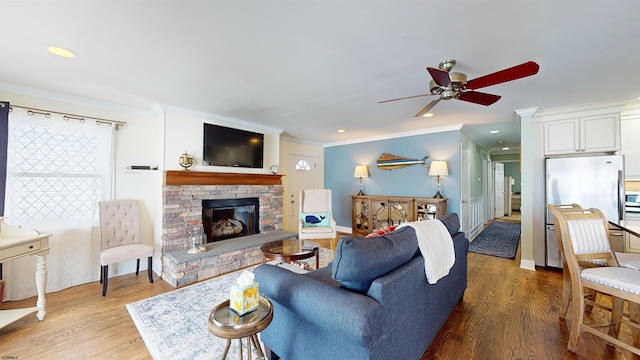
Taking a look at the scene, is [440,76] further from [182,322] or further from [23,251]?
[23,251]

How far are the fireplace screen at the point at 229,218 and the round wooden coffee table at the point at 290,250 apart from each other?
4.12 ft

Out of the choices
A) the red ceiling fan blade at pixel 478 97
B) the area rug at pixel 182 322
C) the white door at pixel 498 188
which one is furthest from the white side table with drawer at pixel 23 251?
the white door at pixel 498 188

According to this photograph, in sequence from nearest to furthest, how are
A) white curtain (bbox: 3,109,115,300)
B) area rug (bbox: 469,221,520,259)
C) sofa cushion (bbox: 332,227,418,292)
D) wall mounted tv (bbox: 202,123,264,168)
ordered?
1. sofa cushion (bbox: 332,227,418,292)
2. white curtain (bbox: 3,109,115,300)
3. wall mounted tv (bbox: 202,123,264,168)
4. area rug (bbox: 469,221,520,259)

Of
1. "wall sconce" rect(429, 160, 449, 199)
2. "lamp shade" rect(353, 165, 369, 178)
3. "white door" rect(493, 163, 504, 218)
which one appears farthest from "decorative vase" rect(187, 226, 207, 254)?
"white door" rect(493, 163, 504, 218)

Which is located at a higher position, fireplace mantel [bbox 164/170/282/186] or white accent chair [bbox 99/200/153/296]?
fireplace mantel [bbox 164/170/282/186]

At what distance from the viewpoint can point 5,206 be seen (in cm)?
259

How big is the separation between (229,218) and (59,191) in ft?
6.74

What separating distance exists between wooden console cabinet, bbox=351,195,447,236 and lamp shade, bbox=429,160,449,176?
48 cm

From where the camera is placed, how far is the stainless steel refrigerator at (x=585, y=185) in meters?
3.09

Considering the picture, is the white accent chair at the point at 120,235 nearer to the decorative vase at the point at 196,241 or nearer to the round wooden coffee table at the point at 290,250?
the decorative vase at the point at 196,241

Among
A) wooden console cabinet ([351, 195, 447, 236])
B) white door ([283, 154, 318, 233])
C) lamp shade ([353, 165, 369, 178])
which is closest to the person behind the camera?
→ wooden console cabinet ([351, 195, 447, 236])

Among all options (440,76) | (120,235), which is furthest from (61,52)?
(440,76)

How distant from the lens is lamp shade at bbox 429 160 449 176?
174 inches

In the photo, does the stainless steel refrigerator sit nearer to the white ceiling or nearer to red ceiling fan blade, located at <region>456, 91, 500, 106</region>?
the white ceiling
